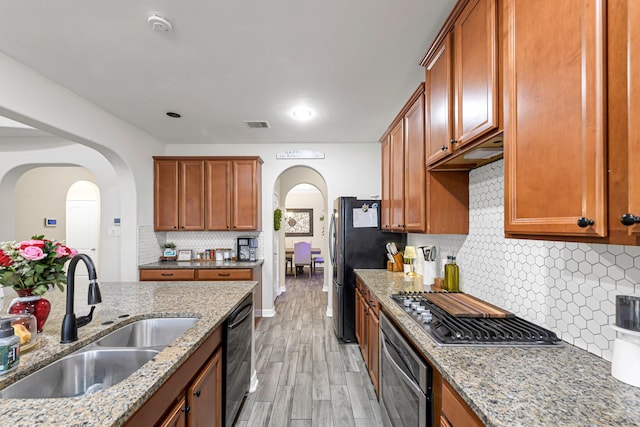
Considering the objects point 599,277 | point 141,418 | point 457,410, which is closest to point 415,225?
point 599,277

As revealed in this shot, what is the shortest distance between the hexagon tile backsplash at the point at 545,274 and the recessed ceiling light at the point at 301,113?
1.88m

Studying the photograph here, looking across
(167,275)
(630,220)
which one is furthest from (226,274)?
(630,220)

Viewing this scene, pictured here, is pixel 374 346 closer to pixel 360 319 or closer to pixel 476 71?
pixel 360 319

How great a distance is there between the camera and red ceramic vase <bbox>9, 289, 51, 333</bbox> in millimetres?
1266

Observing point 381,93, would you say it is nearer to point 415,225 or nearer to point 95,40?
point 415,225

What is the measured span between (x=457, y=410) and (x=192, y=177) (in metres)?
4.10

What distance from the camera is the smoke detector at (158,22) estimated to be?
1.74 m

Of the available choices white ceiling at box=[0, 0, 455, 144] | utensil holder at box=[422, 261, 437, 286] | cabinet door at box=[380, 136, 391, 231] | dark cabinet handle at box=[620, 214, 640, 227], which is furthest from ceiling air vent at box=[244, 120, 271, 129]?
dark cabinet handle at box=[620, 214, 640, 227]

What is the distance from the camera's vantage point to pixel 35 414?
0.79m

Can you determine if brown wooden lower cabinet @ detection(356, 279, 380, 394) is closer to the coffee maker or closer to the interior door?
the coffee maker

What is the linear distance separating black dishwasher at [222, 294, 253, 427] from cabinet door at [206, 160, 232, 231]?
2.05 meters

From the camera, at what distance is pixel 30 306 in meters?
1.28

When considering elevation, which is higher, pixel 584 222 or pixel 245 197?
pixel 245 197

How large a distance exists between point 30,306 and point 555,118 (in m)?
2.14
